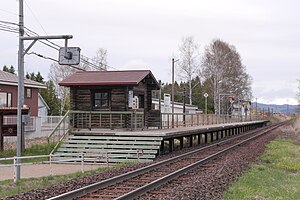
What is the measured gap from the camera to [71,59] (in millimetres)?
13969

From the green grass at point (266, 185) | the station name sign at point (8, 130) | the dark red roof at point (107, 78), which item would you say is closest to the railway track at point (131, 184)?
the green grass at point (266, 185)

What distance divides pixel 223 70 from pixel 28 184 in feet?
193

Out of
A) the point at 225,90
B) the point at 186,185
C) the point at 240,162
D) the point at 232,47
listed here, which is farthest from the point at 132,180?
the point at 232,47

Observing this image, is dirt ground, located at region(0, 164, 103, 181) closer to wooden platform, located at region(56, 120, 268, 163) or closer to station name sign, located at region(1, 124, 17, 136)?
wooden platform, located at region(56, 120, 268, 163)

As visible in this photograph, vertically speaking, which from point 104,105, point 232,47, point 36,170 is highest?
point 232,47

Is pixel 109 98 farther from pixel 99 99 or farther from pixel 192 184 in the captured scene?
pixel 192 184

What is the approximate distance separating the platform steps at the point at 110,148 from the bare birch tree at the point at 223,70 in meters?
46.0

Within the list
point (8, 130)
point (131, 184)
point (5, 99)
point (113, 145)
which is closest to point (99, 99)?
point (113, 145)

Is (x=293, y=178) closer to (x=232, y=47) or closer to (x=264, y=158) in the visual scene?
(x=264, y=158)

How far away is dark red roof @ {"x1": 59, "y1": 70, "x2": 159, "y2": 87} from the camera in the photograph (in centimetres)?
2320

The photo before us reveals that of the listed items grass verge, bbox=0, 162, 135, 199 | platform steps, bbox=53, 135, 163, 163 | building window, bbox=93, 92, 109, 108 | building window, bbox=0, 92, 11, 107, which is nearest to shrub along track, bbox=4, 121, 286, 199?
grass verge, bbox=0, 162, 135, 199

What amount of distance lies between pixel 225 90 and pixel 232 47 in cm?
907

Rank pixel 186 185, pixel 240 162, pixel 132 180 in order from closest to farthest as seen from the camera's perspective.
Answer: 1. pixel 186 185
2. pixel 132 180
3. pixel 240 162

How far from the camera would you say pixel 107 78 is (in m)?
24.1
